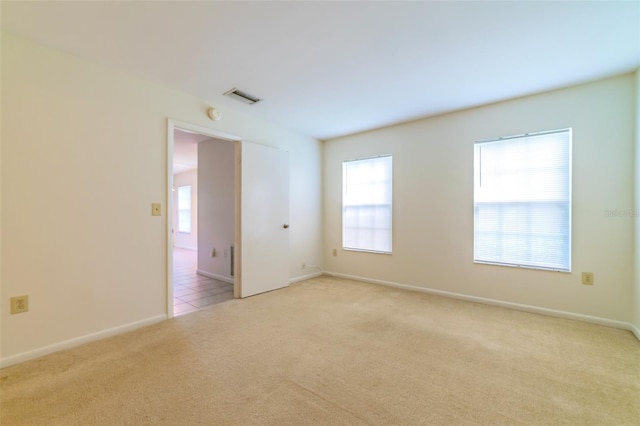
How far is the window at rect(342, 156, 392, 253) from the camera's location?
13.4ft

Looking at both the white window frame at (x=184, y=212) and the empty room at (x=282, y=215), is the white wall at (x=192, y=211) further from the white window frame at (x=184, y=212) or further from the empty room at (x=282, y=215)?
the empty room at (x=282, y=215)

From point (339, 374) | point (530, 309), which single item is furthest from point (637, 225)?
point (339, 374)

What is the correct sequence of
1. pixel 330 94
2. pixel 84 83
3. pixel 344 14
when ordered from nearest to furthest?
pixel 344 14 → pixel 84 83 → pixel 330 94

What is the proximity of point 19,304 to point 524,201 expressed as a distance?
467 centimetres

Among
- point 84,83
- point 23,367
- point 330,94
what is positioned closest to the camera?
point 23,367

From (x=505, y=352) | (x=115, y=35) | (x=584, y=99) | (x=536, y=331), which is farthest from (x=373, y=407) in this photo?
(x=584, y=99)

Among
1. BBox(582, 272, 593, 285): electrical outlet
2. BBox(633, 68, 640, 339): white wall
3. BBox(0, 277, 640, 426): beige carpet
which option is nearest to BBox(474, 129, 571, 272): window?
BBox(582, 272, 593, 285): electrical outlet

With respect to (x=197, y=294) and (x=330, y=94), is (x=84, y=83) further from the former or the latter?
(x=197, y=294)

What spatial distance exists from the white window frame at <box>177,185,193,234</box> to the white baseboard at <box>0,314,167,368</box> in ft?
20.0

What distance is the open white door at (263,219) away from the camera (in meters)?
3.51

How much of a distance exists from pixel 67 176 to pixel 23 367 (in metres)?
1.41

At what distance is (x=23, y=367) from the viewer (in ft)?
6.21

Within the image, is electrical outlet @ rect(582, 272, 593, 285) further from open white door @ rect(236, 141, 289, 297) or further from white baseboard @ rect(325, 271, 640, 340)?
open white door @ rect(236, 141, 289, 297)

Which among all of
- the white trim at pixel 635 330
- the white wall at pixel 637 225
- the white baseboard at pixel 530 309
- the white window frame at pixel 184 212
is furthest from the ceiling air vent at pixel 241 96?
the white window frame at pixel 184 212
